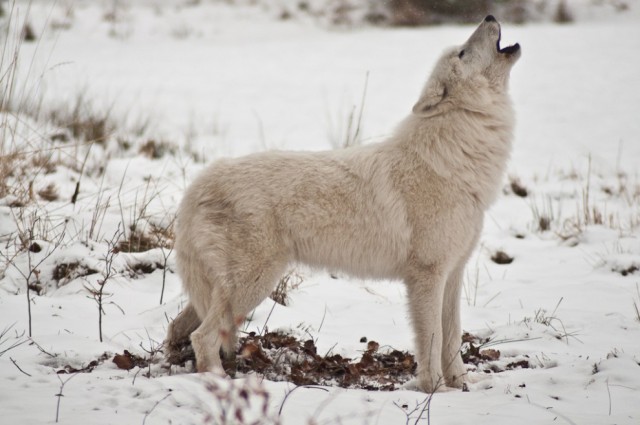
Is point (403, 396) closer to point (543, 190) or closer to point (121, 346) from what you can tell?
point (121, 346)

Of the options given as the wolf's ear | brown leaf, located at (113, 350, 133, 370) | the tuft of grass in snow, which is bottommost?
the tuft of grass in snow

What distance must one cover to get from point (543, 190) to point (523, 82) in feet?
20.7

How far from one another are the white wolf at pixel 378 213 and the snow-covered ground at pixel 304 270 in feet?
1.39

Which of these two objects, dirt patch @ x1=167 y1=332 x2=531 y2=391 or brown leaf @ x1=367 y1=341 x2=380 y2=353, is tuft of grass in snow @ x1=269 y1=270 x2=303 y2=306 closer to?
dirt patch @ x1=167 y1=332 x2=531 y2=391

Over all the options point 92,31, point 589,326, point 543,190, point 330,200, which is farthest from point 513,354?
point 92,31

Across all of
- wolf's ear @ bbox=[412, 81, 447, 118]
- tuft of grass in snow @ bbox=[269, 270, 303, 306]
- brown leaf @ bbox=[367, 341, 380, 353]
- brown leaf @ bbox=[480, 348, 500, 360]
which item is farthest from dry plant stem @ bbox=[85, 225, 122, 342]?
brown leaf @ bbox=[480, 348, 500, 360]

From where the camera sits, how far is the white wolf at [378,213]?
3.83m

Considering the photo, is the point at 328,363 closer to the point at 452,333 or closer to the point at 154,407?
the point at 452,333

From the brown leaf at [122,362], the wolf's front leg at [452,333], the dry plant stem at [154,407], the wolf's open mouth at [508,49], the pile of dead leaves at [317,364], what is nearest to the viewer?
the dry plant stem at [154,407]

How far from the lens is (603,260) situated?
5.80m

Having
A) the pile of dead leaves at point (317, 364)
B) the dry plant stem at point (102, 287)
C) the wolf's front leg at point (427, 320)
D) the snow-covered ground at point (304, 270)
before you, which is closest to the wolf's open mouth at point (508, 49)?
the wolf's front leg at point (427, 320)

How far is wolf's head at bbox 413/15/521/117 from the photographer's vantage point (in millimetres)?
4191

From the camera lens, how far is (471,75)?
4.21 m

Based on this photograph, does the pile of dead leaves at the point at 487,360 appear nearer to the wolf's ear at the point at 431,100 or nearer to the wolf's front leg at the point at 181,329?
the wolf's ear at the point at 431,100
